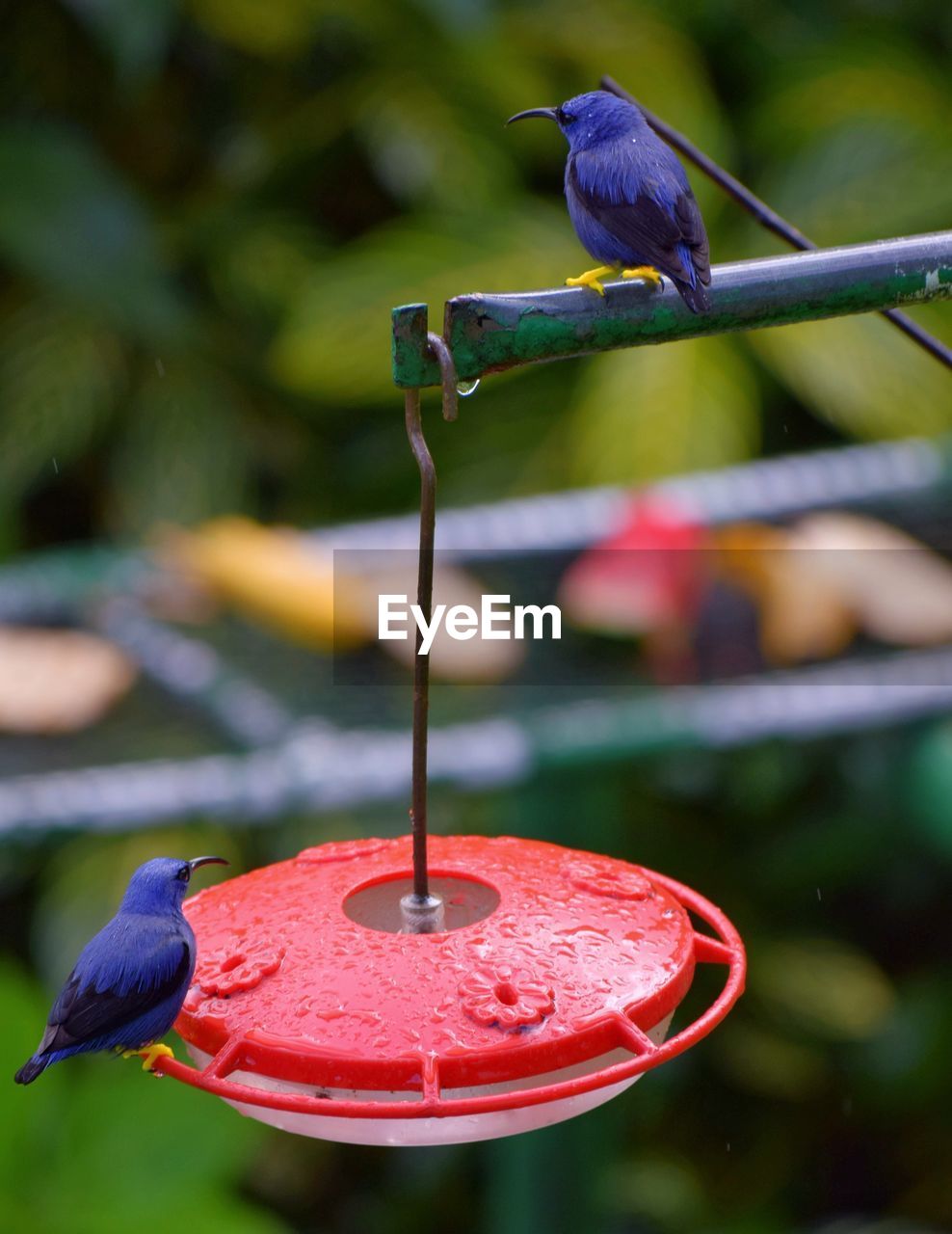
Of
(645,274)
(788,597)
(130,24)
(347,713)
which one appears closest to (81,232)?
(130,24)

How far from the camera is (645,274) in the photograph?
101 cm

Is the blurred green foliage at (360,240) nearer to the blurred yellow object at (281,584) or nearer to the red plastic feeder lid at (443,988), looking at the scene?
the blurred yellow object at (281,584)

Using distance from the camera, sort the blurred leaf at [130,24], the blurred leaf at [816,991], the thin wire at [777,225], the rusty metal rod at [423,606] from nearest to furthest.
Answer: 1. the rusty metal rod at [423,606]
2. the thin wire at [777,225]
3. the blurred leaf at [130,24]
4. the blurred leaf at [816,991]

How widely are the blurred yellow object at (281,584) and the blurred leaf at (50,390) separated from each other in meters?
0.73

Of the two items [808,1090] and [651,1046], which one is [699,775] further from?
[651,1046]

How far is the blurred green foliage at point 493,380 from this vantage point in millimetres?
3254

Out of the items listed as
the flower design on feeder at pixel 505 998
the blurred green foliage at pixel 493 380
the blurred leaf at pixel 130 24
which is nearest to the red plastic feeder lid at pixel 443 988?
the flower design on feeder at pixel 505 998

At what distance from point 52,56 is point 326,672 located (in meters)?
2.06

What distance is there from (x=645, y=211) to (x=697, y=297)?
0.18 metres

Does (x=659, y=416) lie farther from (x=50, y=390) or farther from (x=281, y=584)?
(x=50, y=390)

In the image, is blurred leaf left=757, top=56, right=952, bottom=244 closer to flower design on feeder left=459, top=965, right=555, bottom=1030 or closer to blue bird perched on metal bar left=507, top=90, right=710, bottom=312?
blue bird perched on metal bar left=507, top=90, right=710, bottom=312

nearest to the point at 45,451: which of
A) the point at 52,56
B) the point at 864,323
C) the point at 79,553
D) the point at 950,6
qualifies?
the point at 79,553

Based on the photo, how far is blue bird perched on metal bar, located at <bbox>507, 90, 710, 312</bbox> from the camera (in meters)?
1.04

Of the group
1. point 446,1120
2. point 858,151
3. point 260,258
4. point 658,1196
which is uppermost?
point 858,151
